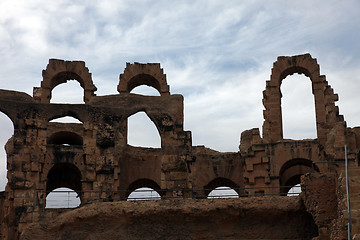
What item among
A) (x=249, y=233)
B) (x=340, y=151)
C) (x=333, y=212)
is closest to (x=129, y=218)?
(x=249, y=233)

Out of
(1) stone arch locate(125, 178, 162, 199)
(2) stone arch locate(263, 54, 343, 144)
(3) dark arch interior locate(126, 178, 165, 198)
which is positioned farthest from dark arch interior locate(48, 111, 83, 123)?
(2) stone arch locate(263, 54, 343, 144)

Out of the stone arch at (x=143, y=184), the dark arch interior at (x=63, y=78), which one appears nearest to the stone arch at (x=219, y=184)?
the stone arch at (x=143, y=184)

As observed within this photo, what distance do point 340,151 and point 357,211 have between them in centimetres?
1047

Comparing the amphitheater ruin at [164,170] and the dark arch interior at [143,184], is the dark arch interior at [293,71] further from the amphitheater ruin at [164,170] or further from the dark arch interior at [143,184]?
the dark arch interior at [143,184]

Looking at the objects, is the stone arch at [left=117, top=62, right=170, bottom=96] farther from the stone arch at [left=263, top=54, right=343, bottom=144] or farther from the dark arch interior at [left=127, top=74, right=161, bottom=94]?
the stone arch at [left=263, top=54, right=343, bottom=144]

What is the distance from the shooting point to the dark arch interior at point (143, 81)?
28438mm

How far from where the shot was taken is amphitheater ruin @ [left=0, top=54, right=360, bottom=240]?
15.7m

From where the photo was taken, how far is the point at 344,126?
911 inches

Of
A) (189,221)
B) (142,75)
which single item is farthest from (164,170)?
(142,75)

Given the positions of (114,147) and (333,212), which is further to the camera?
(114,147)

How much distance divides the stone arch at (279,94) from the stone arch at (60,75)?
1017cm

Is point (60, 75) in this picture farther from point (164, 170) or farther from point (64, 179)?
point (164, 170)

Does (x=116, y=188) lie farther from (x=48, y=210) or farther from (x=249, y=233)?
(x=249, y=233)

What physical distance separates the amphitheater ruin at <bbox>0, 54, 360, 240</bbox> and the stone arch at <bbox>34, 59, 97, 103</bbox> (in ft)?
0.19
